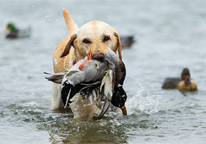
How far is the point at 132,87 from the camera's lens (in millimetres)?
7586

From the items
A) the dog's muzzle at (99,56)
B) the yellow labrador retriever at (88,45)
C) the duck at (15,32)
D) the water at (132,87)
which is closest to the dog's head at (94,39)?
the yellow labrador retriever at (88,45)

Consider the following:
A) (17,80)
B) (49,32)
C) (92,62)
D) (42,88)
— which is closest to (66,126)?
(92,62)

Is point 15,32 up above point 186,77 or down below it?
above

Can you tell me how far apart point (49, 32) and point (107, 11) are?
Answer: 731 cm

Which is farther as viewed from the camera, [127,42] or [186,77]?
[127,42]

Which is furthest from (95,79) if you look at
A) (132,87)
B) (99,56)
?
(132,87)

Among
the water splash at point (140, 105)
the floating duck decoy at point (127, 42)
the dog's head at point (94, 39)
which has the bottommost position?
the water splash at point (140, 105)

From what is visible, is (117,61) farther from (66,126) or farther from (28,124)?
(28,124)

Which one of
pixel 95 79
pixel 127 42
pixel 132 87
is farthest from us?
pixel 127 42

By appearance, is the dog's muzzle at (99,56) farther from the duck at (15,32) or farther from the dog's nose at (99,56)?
the duck at (15,32)

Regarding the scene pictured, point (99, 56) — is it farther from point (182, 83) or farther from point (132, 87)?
point (182, 83)

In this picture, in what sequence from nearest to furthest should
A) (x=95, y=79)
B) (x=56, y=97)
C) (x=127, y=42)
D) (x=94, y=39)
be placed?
(x=95, y=79) → (x=94, y=39) → (x=56, y=97) → (x=127, y=42)

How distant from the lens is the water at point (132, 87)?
450 cm

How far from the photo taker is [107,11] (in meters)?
22.8
